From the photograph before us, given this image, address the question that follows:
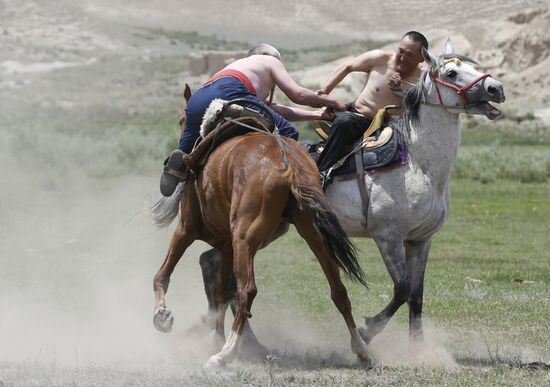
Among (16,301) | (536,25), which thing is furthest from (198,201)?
(536,25)

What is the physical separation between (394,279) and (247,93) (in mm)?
1852

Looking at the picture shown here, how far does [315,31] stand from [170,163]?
334 feet

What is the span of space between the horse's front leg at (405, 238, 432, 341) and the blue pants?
1284 millimetres

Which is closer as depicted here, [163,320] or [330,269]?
[330,269]

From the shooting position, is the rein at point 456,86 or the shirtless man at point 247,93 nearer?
the rein at point 456,86

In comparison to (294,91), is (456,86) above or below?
above

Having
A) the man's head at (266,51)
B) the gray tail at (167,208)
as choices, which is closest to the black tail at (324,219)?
the man's head at (266,51)

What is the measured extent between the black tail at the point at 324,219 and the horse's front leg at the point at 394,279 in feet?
1.86

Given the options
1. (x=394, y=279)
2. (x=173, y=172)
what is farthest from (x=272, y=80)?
(x=394, y=279)

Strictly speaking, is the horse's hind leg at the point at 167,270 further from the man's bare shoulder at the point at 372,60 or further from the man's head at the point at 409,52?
the man's head at the point at 409,52

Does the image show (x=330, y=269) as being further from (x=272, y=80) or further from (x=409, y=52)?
(x=409, y=52)

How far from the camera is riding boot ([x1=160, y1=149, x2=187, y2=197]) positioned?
375 inches

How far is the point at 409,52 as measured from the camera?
31.5 ft

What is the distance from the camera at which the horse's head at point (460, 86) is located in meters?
8.85
